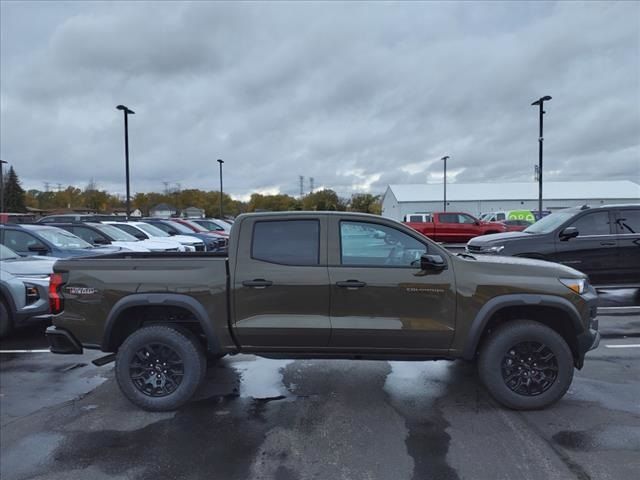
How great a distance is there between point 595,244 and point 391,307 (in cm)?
667

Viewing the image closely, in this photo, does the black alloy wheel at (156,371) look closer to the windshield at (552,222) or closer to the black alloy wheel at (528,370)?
the black alloy wheel at (528,370)

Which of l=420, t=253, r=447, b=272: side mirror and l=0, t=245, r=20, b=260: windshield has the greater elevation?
l=420, t=253, r=447, b=272: side mirror

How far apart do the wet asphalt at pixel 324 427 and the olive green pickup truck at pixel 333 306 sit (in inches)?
15.5

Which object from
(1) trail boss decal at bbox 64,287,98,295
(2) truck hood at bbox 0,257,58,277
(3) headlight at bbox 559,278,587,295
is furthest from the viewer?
(2) truck hood at bbox 0,257,58,277

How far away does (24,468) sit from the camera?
3.60 meters

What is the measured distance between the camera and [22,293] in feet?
23.2

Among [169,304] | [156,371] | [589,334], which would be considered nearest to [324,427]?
[156,371]

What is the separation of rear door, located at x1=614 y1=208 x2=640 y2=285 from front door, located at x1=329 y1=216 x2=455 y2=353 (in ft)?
21.4

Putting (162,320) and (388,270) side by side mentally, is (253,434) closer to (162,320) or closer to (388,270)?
(162,320)

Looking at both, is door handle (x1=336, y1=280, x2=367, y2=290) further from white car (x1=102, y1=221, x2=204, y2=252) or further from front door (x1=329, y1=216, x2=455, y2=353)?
white car (x1=102, y1=221, x2=204, y2=252)

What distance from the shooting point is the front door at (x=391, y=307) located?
173 inches

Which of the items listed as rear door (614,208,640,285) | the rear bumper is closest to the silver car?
the rear bumper

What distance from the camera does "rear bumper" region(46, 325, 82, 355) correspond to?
4.61 m

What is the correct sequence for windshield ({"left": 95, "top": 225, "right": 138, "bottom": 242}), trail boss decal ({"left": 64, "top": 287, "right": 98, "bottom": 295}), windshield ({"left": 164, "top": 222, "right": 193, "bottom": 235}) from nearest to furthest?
trail boss decal ({"left": 64, "top": 287, "right": 98, "bottom": 295}) → windshield ({"left": 95, "top": 225, "right": 138, "bottom": 242}) → windshield ({"left": 164, "top": 222, "right": 193, "bottom": 235})
